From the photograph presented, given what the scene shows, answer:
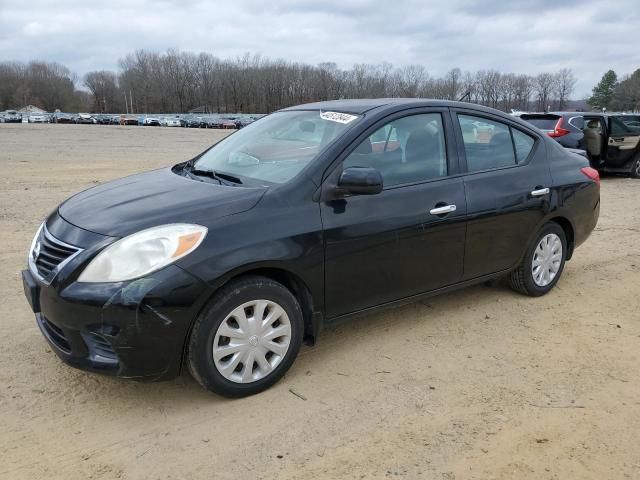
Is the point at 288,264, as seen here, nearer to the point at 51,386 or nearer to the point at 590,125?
the point at 51,386

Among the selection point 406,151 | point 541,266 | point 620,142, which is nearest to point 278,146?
point 406,151

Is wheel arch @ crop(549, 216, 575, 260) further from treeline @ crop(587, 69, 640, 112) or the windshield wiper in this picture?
treeline @ crop(587, 69, 640, 112)

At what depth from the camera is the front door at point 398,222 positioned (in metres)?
3.41

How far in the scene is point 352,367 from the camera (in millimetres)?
3594

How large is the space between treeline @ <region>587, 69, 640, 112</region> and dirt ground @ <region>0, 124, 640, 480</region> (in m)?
84.7

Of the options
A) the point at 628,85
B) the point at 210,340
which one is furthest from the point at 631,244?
the point at 628,85

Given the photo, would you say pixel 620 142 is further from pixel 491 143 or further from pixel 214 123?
pixel 214 123

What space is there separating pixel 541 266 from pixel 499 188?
3.27 feet

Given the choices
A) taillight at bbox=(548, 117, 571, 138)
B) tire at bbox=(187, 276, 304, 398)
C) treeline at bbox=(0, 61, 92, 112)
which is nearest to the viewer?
tire at bbox=(187, 276, 304, 398)

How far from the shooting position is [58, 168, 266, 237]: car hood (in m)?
2.98

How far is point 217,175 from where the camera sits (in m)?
3.75

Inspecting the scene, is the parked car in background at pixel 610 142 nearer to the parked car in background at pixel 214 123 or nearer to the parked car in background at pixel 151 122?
the parked car in background at pixel 214 123

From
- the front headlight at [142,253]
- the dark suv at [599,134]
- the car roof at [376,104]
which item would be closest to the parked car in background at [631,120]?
the dark suv at [599,134]

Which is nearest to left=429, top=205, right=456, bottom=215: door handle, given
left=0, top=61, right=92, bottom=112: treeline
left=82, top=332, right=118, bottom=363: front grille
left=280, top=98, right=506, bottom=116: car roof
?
left=280, top=98, right=506, bottom=116: car roof
